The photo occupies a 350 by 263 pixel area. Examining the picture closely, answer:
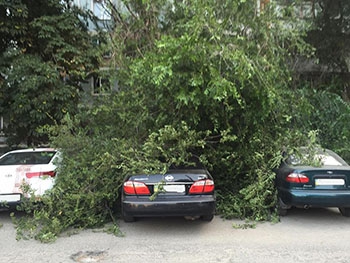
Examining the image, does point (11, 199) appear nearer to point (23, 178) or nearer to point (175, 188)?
point (23, 178)

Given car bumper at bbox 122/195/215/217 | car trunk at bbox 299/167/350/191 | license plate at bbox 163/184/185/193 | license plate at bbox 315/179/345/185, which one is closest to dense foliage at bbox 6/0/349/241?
license plate at bbox 163/184/185/193

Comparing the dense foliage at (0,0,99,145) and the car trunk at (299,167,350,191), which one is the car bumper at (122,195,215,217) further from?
the dense foliage at (0,0,99,145)

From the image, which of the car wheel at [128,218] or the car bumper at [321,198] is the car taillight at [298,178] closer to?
the car bumper at [321,198]

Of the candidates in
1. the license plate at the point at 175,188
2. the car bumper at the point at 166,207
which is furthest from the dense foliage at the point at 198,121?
the car bumper at the point at 166,207

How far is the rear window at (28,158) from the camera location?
261 inches

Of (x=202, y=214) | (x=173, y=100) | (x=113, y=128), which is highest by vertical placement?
(x=173, y=100)

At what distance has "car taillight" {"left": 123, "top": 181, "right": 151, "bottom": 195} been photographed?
5.24 m

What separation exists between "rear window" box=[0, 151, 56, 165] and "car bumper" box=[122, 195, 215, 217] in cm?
230

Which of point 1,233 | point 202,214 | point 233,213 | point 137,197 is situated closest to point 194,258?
point 202,214

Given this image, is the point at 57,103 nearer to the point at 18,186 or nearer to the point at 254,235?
the point at 18,186

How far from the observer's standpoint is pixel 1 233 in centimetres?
557

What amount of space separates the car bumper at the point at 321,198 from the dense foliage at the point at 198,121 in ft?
1.87

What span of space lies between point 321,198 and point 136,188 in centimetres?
317

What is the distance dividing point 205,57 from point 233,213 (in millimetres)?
2885
